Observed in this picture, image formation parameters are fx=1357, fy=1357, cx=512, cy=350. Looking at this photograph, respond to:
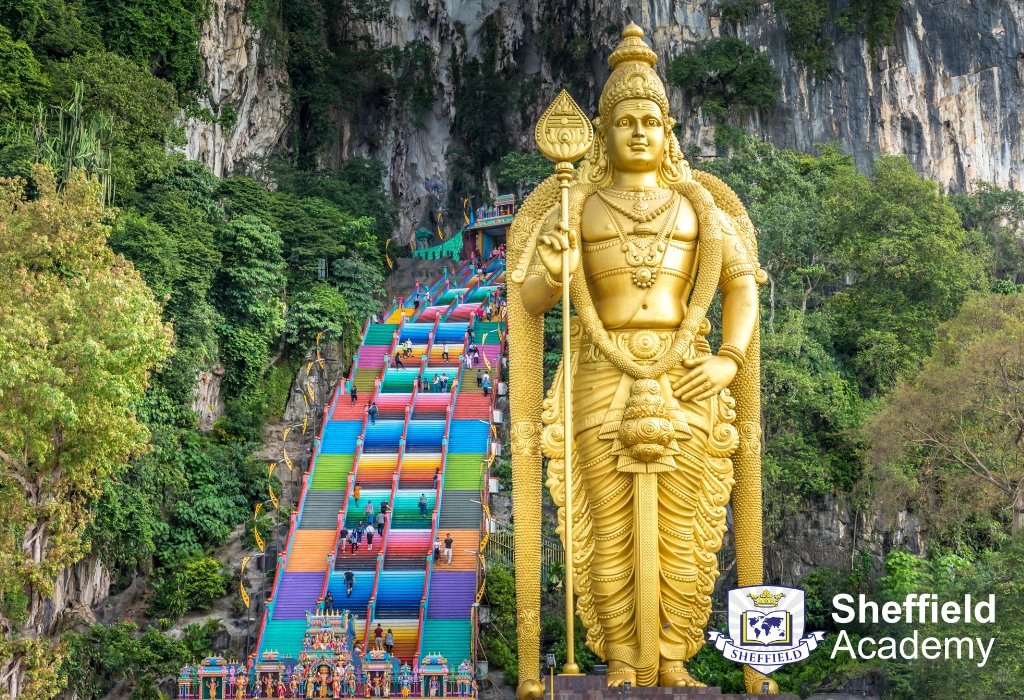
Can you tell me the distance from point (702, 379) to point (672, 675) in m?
2.41

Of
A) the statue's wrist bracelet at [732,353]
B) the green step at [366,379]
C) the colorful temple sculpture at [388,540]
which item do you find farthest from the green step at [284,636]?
the statue's wrist bracelet at [732,353]

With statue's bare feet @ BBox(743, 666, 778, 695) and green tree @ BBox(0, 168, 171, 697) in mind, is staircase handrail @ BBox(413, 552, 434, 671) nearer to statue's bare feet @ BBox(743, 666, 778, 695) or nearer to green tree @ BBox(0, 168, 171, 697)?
green tree @ BBox(0, 168, 171, 697)

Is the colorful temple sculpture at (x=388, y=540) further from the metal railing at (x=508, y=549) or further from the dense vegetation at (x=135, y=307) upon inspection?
the dense vegetation at (x=135, y=307)

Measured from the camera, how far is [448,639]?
16859 millimetres

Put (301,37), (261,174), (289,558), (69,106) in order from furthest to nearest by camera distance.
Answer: (301,37) → (261,174) → (69,106) → (289,558)

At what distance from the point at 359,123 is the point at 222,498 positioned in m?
17.6

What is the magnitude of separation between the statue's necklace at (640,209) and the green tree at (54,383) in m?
6.19

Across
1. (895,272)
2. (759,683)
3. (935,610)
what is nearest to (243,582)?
(935,610)

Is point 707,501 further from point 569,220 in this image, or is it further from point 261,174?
point 261,174

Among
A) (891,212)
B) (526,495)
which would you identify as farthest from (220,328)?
(526,495)

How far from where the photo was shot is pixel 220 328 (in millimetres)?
24016

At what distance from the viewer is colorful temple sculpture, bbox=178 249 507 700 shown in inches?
549

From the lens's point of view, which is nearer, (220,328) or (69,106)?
(69,106)

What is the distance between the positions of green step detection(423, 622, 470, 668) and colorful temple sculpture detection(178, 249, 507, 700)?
0.06 feet
